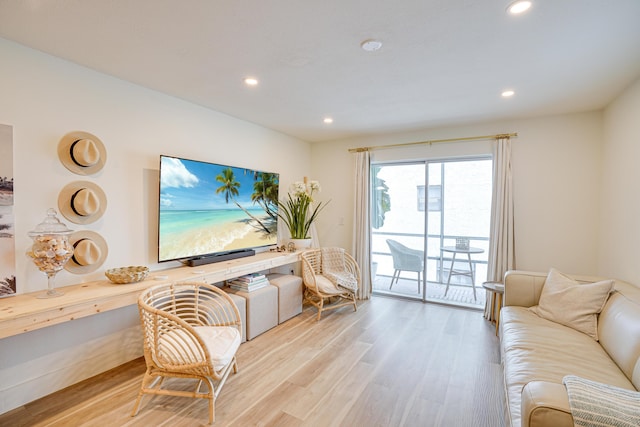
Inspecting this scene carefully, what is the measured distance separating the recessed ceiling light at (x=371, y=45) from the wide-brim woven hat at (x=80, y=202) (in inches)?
94.5

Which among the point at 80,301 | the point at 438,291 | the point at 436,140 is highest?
the point at 436,140

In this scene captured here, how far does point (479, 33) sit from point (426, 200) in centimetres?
279

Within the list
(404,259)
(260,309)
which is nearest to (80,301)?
(260,309)

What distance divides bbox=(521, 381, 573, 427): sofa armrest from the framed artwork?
10.0ft

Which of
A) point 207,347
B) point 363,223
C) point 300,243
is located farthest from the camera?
point 363,223

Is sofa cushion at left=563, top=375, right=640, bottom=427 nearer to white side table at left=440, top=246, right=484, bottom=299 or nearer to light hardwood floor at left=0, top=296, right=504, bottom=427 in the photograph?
light hardwood floor at left=0, top=296, right=504, bottom=427

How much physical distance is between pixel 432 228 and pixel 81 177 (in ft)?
13.9

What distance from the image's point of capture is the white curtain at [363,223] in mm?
4680

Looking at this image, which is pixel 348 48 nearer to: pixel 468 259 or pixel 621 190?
pixel 621 190

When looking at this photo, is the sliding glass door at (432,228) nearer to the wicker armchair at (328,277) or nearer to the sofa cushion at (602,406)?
the wicker armchair at (328,277)

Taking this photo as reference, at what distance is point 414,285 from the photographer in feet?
15.4

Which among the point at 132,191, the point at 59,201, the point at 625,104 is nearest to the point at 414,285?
the point at 625,104

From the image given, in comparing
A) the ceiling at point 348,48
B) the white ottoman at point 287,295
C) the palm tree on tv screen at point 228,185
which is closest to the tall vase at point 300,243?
the white ottoman at point 287,295

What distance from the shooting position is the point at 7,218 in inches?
78.3
